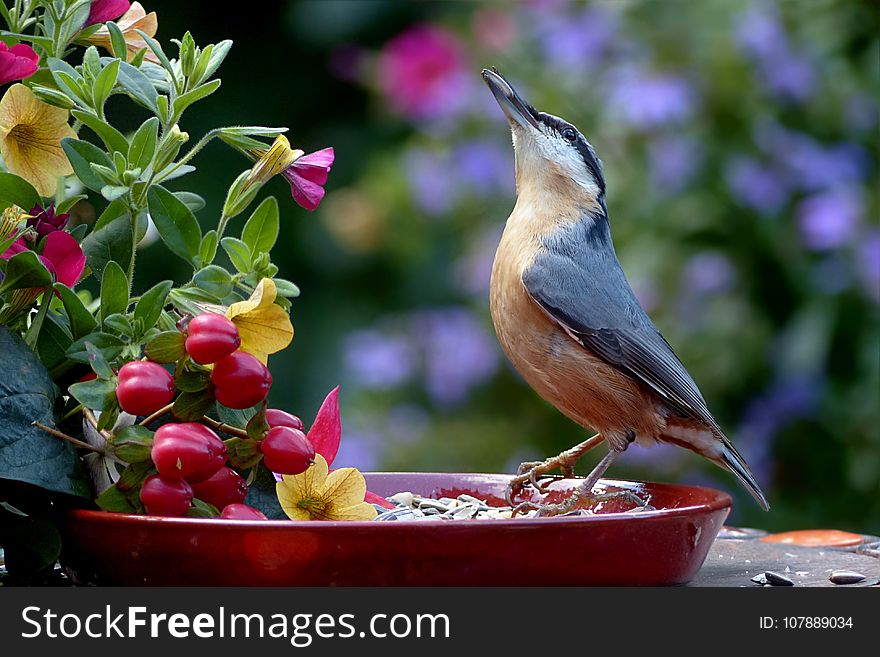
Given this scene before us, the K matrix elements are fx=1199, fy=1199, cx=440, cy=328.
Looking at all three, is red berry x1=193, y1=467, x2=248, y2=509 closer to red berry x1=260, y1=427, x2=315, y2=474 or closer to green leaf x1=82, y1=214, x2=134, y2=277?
red berry x1=260, y1=427, x2=315, y2=474

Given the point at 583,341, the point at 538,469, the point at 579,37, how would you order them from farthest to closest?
the point at 579,37 → the point at 583,341 → the point at 538,469

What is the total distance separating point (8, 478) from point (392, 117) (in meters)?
4.19

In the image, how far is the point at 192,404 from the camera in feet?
5.20

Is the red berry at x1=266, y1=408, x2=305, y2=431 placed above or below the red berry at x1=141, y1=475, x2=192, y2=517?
above

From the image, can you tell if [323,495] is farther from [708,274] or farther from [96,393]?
[708,274]

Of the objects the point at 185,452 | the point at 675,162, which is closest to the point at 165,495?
the point at 185,452

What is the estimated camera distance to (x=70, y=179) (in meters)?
1.88

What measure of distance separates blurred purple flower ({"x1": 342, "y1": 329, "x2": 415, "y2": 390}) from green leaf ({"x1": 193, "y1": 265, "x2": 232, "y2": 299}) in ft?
10.9

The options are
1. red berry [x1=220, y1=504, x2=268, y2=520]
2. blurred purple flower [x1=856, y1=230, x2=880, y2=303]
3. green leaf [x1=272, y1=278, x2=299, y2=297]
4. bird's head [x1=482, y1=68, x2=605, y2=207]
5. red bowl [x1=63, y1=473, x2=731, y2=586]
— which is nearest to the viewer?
→ red bowl [x1=63, y1=473, x2=731, y2=586]

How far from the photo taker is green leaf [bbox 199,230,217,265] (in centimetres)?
167

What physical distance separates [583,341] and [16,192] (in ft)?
4.11

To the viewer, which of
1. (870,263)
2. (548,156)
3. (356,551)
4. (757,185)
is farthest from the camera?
(757,185)

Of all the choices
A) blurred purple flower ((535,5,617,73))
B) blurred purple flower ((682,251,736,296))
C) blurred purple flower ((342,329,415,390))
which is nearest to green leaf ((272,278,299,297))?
blurred purple flower ((682,251,736,296))

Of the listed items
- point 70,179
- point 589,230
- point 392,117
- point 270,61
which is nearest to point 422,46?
point 392,117
